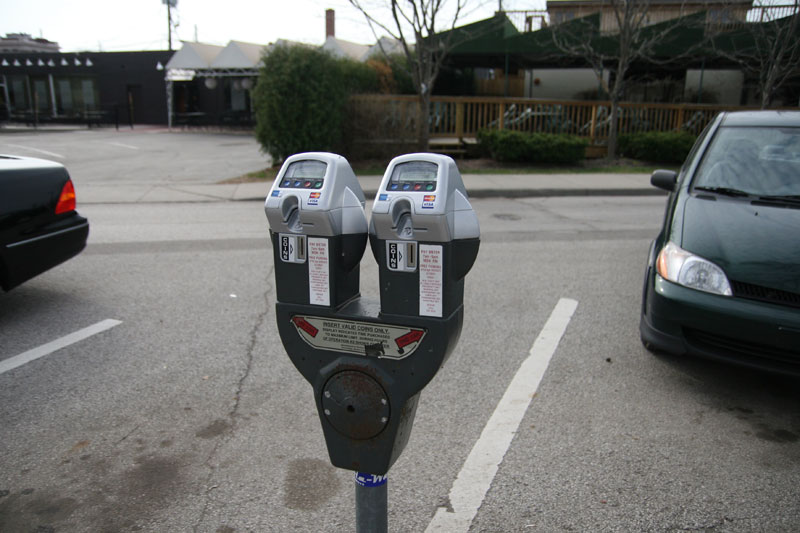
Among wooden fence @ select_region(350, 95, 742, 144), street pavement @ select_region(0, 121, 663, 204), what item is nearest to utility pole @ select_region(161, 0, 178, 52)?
street pavement @ select_region(0, 121, 663, 204)

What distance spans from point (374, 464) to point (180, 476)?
1388 millimetres

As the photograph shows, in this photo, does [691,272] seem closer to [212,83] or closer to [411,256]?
[411,256]

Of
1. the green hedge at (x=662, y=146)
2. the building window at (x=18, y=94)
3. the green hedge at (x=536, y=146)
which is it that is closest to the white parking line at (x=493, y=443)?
the green hedge at (x=536, y=146)

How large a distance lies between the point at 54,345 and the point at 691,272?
13.4 feet

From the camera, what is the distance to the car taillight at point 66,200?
16.6 feet

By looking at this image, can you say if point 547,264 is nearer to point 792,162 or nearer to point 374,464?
point 792,162

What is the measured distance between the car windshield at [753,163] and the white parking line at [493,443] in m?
1.49

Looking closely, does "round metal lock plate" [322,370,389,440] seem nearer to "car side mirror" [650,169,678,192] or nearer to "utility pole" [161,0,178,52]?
"car side mirror" [650,169,678,192]

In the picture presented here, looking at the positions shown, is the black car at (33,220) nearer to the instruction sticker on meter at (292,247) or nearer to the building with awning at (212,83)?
the instruction sticker on meter at (292,247)

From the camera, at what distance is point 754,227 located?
3.64 meters

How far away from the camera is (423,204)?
1710 mm

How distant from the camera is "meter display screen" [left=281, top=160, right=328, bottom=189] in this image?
1.84 meters

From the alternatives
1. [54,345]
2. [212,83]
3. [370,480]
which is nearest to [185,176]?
[54,345]

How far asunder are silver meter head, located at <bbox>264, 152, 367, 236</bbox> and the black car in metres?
3.61
